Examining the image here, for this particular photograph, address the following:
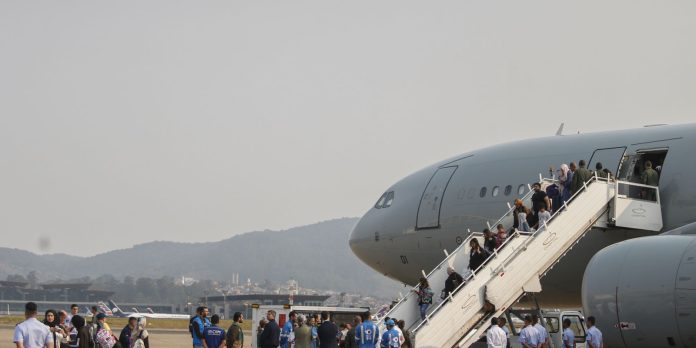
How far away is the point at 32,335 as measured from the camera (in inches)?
501

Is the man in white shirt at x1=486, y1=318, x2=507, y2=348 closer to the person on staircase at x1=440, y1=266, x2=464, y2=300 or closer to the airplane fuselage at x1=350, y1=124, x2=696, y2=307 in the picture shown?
the person on staircase at x1=440, y1=266, x2=464, y2=300

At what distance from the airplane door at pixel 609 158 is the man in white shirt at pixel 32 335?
43.6 feet

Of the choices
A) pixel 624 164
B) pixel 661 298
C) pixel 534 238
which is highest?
pixel 624 164

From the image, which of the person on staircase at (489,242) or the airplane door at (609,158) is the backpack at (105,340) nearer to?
the person on staircase at (489,242)

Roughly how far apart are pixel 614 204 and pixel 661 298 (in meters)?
4.16

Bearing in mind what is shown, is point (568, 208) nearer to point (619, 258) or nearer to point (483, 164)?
point (619, 258)

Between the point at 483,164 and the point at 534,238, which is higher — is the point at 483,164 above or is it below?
above

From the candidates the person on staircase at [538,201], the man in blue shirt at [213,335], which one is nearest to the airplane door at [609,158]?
the person on staircase at [538,201]

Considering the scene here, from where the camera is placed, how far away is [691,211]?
2108 centimetres

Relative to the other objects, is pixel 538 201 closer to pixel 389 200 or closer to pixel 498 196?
pixel 498 196

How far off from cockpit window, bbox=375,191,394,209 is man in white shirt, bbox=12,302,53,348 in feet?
53.9

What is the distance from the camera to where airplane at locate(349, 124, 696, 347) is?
1802 centimetres

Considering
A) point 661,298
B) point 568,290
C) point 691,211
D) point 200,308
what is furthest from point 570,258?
A: point 200,308

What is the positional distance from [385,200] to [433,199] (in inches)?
108
